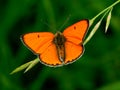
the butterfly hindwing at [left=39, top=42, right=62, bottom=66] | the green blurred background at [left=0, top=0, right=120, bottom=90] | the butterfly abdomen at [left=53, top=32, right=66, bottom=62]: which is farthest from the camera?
the green blurred background at [left=0, top=0, right=120, bottom=90]

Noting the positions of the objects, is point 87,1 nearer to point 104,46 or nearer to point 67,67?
point 104,46

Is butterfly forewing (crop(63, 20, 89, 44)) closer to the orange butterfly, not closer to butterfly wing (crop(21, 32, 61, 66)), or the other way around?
the orange butterfly

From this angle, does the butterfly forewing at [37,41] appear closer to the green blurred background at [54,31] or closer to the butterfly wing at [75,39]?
the butterfly wing at [75,39]

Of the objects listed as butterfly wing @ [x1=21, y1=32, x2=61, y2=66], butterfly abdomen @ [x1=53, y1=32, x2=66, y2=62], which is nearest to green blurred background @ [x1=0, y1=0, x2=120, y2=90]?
butterfly abdomen @ [x1=53, y1=32, x2=66, y2=62]

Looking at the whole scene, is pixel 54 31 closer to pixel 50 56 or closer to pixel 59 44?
pixel 59 44

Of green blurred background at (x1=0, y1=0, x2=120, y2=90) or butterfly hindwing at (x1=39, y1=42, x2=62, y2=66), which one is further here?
green blurred background at (x1=0, y1=0, x2=120, y2=90)

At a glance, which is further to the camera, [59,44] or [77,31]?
[59,44]

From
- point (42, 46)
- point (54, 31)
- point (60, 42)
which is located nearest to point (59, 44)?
point (60, 42)
